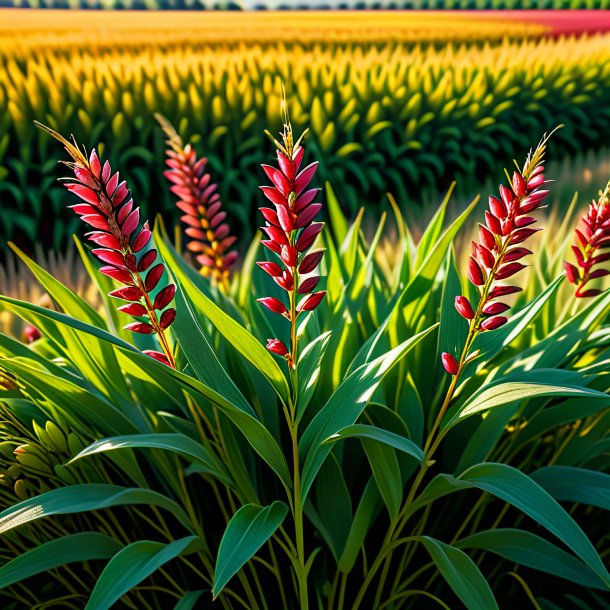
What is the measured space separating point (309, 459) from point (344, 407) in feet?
0.28

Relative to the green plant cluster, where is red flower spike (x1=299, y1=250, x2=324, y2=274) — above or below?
above

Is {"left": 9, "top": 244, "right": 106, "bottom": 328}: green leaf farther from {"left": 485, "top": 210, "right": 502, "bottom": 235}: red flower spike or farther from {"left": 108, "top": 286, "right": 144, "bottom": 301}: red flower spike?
{"left": 485, "top": 210, "right": 502, "bottom": 235}: red flower spike

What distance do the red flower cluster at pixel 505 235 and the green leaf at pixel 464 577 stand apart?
282 millimetres

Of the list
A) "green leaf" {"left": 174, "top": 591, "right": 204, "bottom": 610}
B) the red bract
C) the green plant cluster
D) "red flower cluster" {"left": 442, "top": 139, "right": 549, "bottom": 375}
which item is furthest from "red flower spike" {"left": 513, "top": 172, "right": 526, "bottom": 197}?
"green leaf" {"left": 174, "top": 591, "right": 204, "bottom": 610}

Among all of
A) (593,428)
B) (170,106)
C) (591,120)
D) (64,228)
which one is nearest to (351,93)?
(170,106)

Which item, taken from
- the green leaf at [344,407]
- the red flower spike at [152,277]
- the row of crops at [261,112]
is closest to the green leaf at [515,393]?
the green leaf at [344,407]

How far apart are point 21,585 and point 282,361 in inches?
22.2

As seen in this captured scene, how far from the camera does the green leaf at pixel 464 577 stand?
96 centimetres

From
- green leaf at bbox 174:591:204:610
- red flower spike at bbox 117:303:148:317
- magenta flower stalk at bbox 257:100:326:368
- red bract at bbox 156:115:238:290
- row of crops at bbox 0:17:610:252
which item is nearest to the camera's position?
magenta flower stalk at bbox 257:100:326:368

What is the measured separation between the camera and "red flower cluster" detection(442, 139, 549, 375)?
0.84m

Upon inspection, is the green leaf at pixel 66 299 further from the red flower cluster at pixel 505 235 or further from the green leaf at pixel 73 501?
the red flower cluster at pixel 505 235

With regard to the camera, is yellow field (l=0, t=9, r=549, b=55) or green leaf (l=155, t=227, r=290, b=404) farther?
yellow field (l=0, t=9, r=549, b=55)

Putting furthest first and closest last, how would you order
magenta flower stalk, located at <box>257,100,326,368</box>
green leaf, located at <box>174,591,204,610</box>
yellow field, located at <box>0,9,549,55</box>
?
yellow field, located at <box>0,9,549,55</box> < green leaf, located at <box>174,591,204,610</box> < magenta flower stalk, located at <box>257,100,326,368</box>

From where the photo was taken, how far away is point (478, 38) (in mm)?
7508
